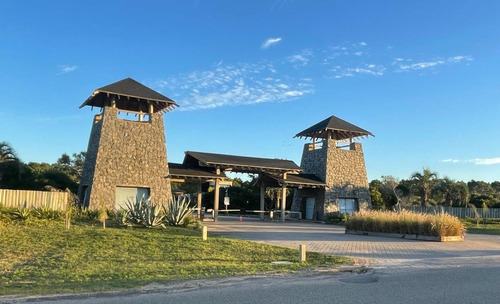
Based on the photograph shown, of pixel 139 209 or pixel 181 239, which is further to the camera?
pixel 139 209

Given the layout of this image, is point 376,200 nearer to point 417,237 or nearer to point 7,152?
point 417,237

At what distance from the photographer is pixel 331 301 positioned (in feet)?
23.5

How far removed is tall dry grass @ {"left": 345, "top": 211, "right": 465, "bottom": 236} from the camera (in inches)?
768

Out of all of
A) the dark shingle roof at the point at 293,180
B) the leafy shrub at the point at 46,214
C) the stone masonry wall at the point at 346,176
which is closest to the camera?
the leafy shrub at the point at 46,214

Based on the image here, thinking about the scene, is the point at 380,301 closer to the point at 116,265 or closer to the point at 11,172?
the point at 116,265

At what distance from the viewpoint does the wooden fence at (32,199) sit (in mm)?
22406

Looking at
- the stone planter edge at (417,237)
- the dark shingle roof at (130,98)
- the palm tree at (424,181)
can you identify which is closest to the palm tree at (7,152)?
the dark shingle roof at (130,98)

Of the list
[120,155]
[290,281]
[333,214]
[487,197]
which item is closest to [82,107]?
[120,155]

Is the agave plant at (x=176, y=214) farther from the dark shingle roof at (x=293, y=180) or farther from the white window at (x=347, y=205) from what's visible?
the white window at (x=347, y=205)

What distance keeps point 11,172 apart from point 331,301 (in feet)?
103

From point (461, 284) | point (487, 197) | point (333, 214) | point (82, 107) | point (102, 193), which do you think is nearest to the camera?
point (461, 284)

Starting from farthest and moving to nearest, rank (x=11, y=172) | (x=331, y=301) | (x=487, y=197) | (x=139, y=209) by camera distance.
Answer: (x=487, y=197), (x=11, y=172), (x=139, y=209), (x=331, y=301)

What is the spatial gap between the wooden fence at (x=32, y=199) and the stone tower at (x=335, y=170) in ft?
67.5

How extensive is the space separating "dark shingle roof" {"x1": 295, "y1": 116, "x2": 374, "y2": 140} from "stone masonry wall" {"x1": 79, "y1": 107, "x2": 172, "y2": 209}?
14.2 meters
